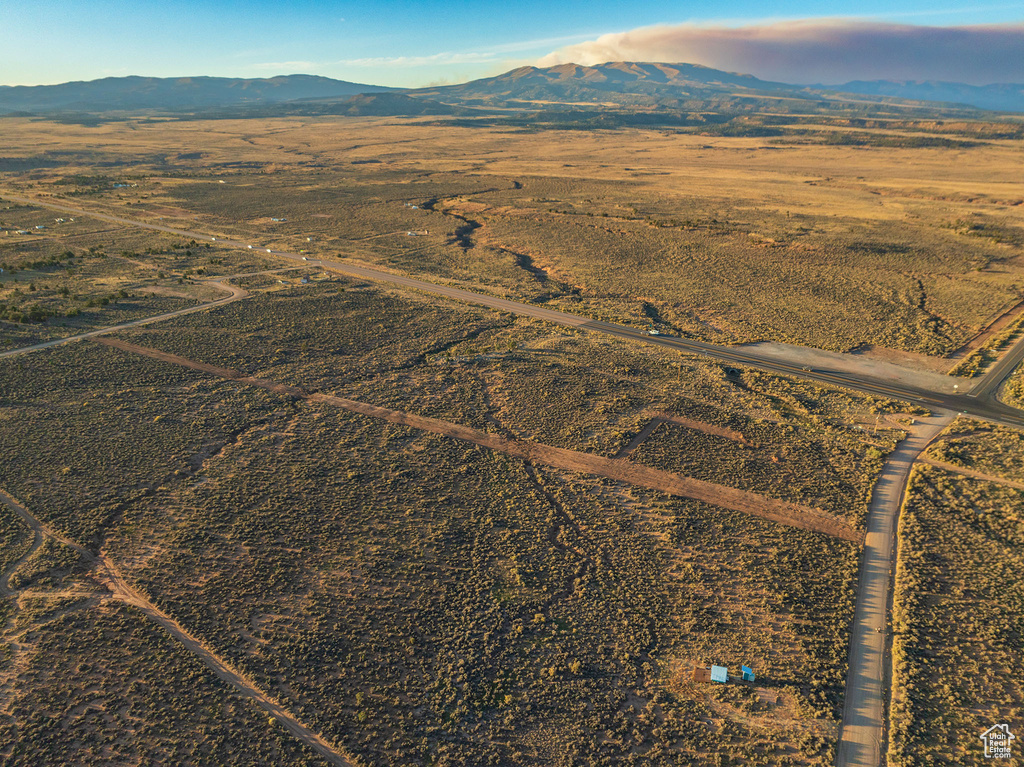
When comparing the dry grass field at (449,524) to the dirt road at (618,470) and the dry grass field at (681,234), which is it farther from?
the dry grass field at (681,234)

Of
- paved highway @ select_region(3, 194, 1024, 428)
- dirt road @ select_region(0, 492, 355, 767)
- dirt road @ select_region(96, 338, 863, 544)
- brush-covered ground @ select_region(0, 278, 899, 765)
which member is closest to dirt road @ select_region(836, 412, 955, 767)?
brush-covered ground @ select_region(0, 278, 899, 765)

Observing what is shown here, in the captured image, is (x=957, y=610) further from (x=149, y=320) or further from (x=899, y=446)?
(x=149, y=320)

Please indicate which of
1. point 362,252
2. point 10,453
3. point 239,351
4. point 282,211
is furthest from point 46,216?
point 10,453

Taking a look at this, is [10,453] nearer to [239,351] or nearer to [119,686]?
[239,351]

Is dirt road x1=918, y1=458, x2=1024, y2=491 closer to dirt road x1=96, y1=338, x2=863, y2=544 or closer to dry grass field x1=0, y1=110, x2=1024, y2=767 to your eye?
dry grass field x1=0, y1=110, x2=1024, y2=767

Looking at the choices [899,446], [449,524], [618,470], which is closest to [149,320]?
[449,524]

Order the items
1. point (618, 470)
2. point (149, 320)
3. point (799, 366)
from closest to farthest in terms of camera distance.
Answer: point (618, 470), point (799, 366), point (149, 320)
